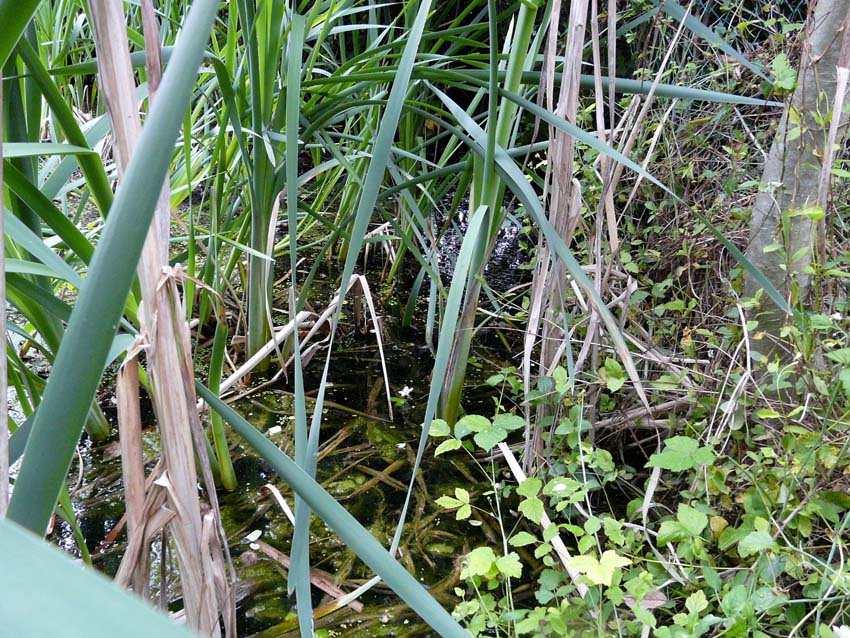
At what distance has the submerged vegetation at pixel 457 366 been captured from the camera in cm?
58

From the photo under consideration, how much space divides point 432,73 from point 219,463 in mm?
750

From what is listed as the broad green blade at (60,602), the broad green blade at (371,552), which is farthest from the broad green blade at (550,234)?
the broad green blade at (60,602)

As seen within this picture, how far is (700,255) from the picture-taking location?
1.36 m

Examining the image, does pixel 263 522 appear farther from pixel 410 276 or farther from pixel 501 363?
pixel 410 276

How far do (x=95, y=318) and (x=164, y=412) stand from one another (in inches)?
12.4

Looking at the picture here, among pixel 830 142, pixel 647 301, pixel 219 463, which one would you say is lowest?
pixel 647 301

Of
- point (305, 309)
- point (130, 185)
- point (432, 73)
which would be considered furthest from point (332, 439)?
point (130, 185)

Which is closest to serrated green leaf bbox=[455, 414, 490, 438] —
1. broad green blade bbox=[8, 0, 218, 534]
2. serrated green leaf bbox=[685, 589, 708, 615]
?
serrated green leaf bbox=[685, 589, 708, 615]

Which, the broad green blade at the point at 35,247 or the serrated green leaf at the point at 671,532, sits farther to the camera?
the serrated green leaf at the point at 671,532

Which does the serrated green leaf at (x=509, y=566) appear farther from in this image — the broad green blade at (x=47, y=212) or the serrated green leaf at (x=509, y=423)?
the broad green blade at (x=47, y=212)

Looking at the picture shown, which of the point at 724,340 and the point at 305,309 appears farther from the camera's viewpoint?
the point at 305,309

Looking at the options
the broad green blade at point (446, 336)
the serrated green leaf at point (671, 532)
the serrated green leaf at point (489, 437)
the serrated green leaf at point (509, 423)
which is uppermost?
the broad green blade at point (446, 336)

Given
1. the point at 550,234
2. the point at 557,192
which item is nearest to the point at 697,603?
the point at 550,234

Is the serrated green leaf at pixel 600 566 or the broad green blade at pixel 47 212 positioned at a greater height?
the broad green blade at pixel 47 212
